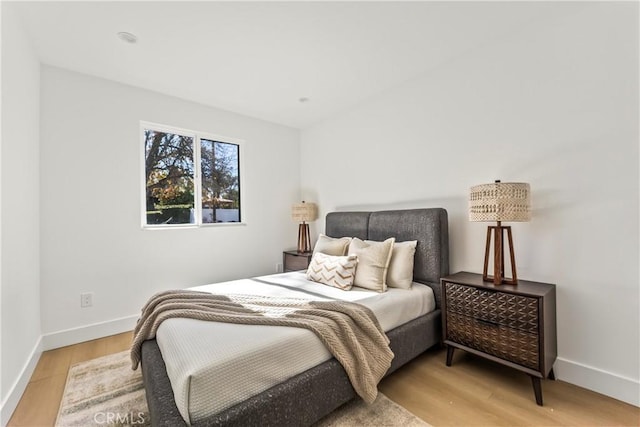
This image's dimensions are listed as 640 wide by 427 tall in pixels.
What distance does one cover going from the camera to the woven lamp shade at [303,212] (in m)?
3.93

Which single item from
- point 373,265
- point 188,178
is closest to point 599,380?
point 373,265

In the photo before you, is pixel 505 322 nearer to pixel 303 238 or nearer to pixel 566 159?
pixel 566 159

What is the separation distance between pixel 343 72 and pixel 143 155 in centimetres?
224

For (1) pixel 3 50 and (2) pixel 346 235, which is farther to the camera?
(2) pixel 346 235

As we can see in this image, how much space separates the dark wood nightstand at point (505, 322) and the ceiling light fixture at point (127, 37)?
299 cm

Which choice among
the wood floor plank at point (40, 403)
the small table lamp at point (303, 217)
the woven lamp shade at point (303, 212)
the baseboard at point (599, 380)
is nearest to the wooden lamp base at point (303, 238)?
the small table lamp at point (303, 217)

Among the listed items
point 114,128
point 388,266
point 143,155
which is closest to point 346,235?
point 388,266

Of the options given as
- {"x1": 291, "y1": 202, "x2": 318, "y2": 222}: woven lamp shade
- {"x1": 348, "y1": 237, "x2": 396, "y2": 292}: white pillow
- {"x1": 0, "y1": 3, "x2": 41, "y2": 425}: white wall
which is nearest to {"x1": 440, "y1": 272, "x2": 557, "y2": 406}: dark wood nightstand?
{"x1": 348, "y1": 237, "x2": 396, "y2": 292}: white pillow

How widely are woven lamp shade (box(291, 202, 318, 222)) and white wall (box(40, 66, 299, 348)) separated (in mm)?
883

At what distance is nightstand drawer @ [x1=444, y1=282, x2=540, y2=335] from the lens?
1.79m

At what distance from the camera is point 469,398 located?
180 centimetres

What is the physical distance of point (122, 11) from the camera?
1.91 metres

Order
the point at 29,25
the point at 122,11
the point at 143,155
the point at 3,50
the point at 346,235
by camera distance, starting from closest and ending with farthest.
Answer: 1. the point at 3,50
2. the point at 122,11
3. the point at 29,25
4. the point at 143,155
5. the point at 346,235

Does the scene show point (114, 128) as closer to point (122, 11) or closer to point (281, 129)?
point (122, 11)
